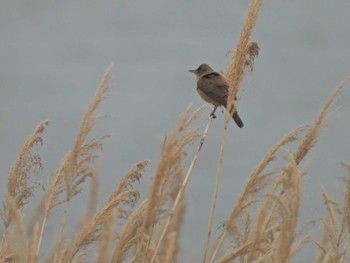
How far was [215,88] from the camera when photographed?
596cm

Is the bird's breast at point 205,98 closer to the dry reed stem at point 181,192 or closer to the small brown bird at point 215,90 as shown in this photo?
the small brown bird at point 215,90


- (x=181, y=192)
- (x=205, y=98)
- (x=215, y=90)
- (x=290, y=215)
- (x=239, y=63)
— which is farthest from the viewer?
(x=205, y=98)

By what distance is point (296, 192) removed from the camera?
2.96 meters

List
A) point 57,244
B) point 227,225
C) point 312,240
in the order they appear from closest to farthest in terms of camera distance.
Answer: point 57,244 → point 227,225 → point 312,240

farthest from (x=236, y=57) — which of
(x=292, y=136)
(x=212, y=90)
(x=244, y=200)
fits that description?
(x=212, y=90)

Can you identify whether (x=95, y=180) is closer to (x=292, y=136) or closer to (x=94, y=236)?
(x=94, y=236)

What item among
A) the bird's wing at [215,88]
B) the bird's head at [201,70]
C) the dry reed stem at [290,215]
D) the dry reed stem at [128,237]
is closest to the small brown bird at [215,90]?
the bird's wing at [215,88]

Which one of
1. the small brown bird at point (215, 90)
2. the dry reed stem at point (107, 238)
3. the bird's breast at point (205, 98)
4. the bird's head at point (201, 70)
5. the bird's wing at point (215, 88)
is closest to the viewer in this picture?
the dry reed stem at point (107, 238)

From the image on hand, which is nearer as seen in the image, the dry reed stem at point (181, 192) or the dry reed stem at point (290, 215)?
the dry reed stem at point (290, 215)

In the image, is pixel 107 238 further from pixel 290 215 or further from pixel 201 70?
pixel 201 70

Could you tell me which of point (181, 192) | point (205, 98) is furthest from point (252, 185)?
point (205, 98)

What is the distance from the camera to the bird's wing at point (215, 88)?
19.2 feet

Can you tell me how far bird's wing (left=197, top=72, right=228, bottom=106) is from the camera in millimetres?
5846

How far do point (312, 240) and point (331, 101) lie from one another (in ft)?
4.13
